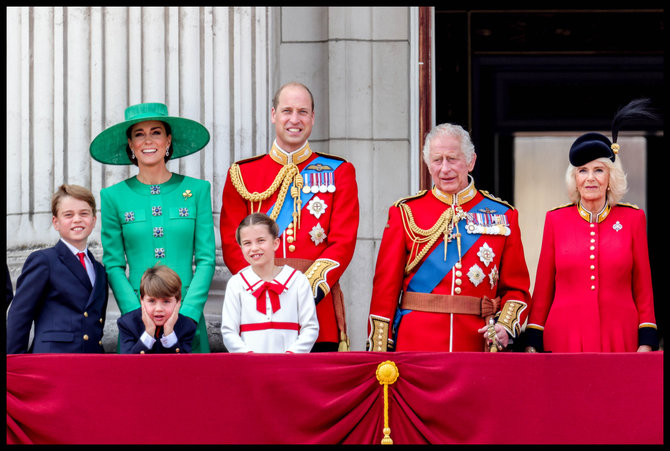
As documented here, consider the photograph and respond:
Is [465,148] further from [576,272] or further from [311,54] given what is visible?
[311,54]

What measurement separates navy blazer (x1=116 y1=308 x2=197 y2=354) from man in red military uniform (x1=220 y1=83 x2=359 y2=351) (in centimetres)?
40

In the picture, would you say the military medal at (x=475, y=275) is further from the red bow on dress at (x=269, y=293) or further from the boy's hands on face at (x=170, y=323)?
the boy's hands on face at (x=170, y=323)

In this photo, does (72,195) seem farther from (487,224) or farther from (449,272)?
(487,224)

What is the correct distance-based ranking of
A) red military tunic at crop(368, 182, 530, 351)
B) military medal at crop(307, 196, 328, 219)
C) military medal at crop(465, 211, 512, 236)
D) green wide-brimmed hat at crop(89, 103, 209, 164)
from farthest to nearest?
green wide-brimmed hat at crop(89, 103, 209, 164)
military medal at crop(307, 196, 328, 219)
military medal at crop(465, 211, 512, 236)
red military tunic at crop(368, 182, 530, 351)

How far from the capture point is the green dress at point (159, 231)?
6223mm

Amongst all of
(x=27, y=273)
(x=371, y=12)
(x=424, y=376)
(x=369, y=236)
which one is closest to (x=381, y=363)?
(x=424, y=376)

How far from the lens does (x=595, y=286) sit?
239 inches

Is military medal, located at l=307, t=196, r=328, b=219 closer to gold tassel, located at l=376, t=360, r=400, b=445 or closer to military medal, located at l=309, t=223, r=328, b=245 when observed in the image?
military medal, located at l=309, t=223, r=328, b=245

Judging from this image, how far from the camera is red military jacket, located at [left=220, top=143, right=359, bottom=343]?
6.15 m

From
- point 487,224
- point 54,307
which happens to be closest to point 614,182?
point 487,224

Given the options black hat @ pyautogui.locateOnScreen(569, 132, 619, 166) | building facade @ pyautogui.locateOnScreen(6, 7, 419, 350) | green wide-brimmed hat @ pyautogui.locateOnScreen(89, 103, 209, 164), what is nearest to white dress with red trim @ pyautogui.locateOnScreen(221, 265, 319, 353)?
green wide-brimmed hat @ pyautogui.locateOnScreen(89, 103, 209, 164)

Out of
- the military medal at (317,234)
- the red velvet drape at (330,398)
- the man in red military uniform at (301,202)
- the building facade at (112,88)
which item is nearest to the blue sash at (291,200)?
the man in red military uniform at (301,202)

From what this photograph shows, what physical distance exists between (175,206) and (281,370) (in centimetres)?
122

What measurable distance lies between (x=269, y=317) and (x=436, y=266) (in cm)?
84
